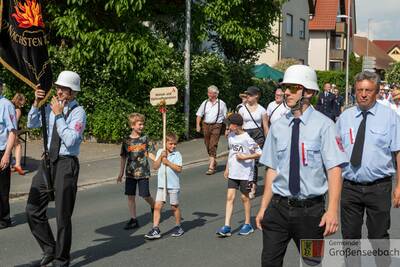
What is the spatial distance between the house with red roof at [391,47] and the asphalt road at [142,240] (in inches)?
4738

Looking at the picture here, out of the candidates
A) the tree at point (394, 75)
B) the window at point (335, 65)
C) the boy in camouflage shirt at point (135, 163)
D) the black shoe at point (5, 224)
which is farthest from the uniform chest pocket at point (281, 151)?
the window at point (335, 65)

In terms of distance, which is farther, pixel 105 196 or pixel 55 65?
pixel 55 65

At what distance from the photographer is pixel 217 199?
9945 millimetres

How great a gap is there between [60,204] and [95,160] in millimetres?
8820

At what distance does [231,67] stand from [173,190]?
14.7m

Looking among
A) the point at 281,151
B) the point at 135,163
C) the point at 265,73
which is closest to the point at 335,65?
the point at 265,73

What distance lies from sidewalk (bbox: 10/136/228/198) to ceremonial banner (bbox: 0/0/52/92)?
4.77m

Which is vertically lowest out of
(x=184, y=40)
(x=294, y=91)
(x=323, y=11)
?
(x=294, y=91)

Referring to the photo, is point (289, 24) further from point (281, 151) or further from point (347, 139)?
point (281, 151)

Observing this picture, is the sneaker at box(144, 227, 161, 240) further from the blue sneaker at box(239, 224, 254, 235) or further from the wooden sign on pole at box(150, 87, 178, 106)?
the wooden sign on pole at box(150, 87, 178, 106)

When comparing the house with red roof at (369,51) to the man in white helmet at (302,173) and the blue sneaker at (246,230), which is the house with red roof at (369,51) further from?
the man in white helmet at (302,173)

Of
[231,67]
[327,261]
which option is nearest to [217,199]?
[327,261]

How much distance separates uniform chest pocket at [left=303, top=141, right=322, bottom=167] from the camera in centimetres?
420

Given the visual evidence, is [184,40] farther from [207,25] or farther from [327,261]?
[327,261]
